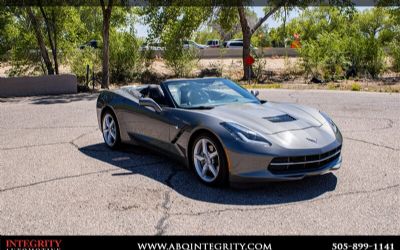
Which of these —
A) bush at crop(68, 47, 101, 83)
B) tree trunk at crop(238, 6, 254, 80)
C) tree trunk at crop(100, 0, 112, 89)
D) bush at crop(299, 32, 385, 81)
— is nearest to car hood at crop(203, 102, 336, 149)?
tree trunk at crop(100, 0, 112, 89)

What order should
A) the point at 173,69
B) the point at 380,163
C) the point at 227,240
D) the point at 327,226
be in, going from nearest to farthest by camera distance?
the point at 227,240
the point at 327,226
the point at 380,163
the point at 173,69

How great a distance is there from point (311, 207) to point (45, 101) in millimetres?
12120

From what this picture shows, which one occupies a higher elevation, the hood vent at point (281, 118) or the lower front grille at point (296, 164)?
the hood vent at point (281, 118)

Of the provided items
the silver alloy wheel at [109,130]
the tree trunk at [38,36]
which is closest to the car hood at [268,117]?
the silver alloy wheel at [109,130]

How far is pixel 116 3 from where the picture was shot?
20578 mm

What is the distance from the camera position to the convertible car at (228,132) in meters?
4.74

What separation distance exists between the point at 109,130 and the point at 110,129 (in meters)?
0.03

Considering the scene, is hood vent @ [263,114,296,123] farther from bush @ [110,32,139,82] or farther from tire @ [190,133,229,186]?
bush @ [110,32,139,82]

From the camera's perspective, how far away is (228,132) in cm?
488

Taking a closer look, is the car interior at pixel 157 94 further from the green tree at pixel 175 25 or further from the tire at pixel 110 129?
the green tree at pixel 175 25

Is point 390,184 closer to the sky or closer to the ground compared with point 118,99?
closer to the ground

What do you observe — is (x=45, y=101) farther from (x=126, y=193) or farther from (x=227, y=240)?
(x=227, y=240)

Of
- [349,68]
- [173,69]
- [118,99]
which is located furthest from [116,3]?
[118,99]

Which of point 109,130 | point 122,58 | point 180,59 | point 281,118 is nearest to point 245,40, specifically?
point 180,59
